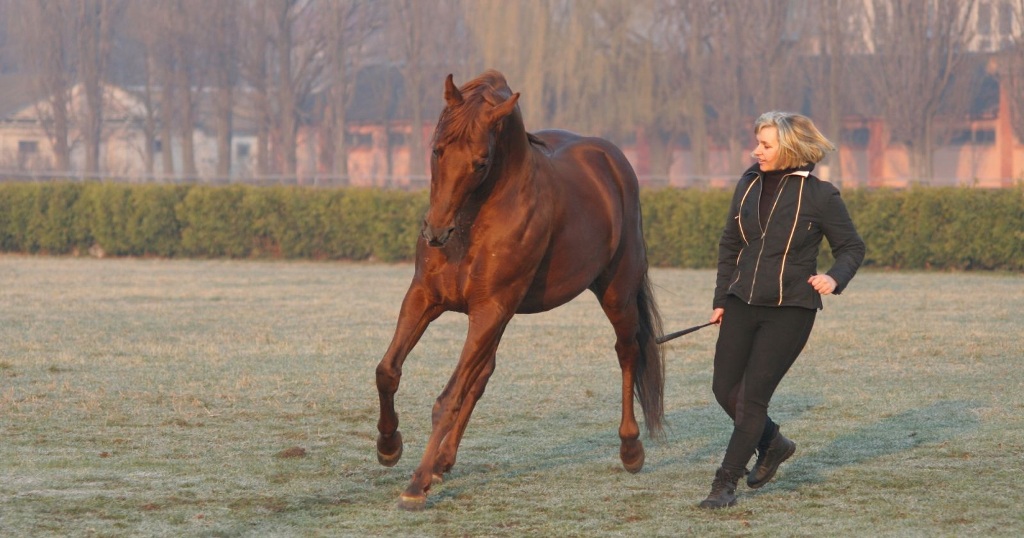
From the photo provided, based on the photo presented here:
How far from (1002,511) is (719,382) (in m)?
1.32

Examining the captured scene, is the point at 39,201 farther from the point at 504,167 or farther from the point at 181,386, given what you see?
the point at 504,167

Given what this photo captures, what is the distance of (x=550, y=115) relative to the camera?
50.2 m

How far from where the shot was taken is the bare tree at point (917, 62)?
158 feet

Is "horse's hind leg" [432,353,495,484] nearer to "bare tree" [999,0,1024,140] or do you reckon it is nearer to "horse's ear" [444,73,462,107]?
"horse's ear" [444,73,462,107]

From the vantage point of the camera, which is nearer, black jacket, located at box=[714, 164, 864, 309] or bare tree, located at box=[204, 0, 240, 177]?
black jacket, located at box=[714, 164, 864, 309]

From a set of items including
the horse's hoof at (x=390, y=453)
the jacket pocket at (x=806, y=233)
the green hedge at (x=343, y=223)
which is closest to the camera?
the jacket pocket at (x=806, y=233)

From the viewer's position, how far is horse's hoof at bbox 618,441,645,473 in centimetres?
670

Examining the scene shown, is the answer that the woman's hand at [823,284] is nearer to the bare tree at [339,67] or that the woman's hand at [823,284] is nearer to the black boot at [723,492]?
the black boot at [723,492]

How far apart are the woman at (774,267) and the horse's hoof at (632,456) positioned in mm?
883

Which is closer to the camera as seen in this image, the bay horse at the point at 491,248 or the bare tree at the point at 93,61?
the bay horse at the point at 491,248

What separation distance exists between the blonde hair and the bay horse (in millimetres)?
1111

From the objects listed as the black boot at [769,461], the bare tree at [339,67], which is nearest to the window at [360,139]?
the bare tree at [339,67]

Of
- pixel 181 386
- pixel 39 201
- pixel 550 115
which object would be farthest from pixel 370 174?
pixel 181 386

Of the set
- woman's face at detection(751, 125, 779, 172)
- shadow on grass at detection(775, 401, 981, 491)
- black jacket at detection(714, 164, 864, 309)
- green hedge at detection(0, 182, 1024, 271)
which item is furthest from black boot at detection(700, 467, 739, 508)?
green hedge at detection(0, 182, 1024, 271)
